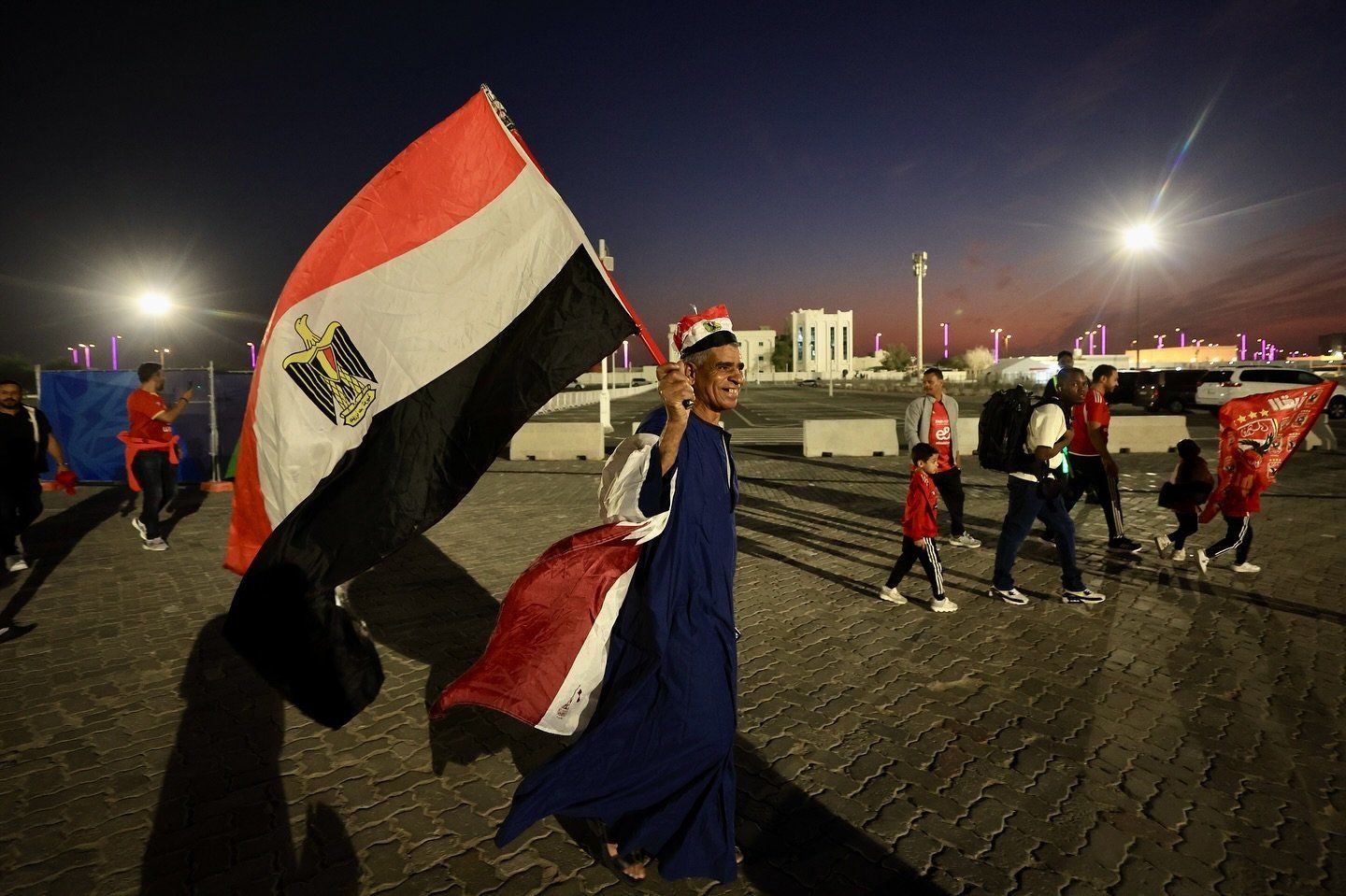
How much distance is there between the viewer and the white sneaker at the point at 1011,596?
18.6 feet

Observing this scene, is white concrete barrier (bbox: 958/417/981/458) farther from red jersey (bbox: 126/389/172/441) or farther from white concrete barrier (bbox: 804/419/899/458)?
red jersey (bbox: 126/389/172/441)

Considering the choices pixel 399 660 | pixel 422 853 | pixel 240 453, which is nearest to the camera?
pixel 422 853

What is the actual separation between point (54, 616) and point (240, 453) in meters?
4.29

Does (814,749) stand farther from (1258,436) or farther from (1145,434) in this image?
(1145,434)

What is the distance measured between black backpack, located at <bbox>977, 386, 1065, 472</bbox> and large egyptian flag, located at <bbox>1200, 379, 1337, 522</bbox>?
6.95ft

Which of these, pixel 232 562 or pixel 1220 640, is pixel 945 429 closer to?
pixel 1220 640

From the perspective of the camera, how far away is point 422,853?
109 inches

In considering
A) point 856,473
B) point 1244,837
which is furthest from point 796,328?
point 1244,837

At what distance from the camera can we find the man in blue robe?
2459mm

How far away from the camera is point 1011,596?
224 inches

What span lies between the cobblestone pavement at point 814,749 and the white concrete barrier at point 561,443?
940 cm

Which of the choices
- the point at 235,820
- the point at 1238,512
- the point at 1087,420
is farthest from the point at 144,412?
the point at 1238,512

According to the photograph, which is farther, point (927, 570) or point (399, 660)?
point (927, 570)

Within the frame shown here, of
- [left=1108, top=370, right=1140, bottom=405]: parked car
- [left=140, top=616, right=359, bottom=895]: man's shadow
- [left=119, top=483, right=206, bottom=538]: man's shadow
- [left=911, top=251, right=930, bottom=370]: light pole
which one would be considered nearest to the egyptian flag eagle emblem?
[left=140, top=616, right=359, bottom=895]: man's shadow
